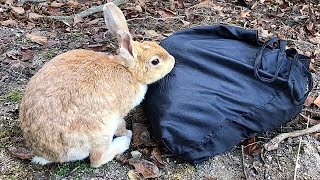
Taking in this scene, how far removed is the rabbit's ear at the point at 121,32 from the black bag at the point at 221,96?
1.18 feet

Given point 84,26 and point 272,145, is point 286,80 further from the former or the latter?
point 84,26

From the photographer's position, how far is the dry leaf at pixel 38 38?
17.7 ft

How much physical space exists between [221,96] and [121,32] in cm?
89

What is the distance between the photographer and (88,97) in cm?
353

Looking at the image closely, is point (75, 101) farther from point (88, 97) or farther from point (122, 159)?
point (122, 159)

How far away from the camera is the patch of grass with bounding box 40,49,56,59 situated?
16.8 feet

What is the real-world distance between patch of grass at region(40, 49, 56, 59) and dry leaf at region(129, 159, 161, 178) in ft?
6.10

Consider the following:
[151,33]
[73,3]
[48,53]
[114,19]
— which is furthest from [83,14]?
[114,19]

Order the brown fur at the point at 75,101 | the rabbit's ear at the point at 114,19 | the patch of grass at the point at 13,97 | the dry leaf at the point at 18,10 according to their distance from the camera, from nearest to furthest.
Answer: the brown fur at the point at 75,101
the rabbit's ear at the point at 114,19
the patch of grass at the point at 13,97
the dry leaf at the point at 18,10

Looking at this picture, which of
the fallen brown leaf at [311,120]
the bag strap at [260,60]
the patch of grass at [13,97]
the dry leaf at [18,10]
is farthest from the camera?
the dry leaf at [18,10]

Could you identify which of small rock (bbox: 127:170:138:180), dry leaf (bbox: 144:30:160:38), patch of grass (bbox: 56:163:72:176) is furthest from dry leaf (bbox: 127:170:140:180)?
dry leaf (bbox: 144:30:160:38)

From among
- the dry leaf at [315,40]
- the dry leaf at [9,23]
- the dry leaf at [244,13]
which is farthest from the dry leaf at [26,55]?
the dry leaf at [315,40]

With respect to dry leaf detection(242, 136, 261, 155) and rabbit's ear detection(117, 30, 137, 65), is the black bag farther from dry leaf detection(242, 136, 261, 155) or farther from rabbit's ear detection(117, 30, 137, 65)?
rabbit's ear detection(117, 30, 137, 65)

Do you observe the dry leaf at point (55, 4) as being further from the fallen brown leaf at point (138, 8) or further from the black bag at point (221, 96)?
the black bag at point (221, 96)
